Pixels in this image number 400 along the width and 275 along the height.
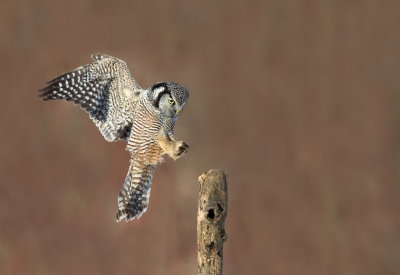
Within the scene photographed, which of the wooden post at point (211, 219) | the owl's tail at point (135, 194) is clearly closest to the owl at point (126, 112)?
the owl's tail at point (135, 194)

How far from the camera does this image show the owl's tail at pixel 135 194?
13.5ft

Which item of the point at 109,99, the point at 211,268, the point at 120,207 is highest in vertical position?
the point at 109,99

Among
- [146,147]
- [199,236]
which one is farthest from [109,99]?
[199,236]

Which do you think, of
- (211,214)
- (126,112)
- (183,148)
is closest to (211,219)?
(211,214)

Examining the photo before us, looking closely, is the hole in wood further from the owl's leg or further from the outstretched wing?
the outstretched wing

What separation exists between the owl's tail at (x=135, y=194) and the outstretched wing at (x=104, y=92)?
0.89 feet

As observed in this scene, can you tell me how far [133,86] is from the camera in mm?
4184

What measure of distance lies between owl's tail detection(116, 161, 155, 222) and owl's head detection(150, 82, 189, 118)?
0.49m

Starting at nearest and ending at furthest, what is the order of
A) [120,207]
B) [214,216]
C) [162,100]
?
[214,216] < [162,100] < [120,207]

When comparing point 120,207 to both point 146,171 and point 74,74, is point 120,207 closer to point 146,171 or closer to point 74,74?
point 146,171

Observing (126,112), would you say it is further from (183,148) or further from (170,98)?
(183,148)

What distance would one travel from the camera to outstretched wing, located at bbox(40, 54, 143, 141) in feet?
13.8

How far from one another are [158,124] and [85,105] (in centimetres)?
65

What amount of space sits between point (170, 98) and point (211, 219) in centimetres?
78
